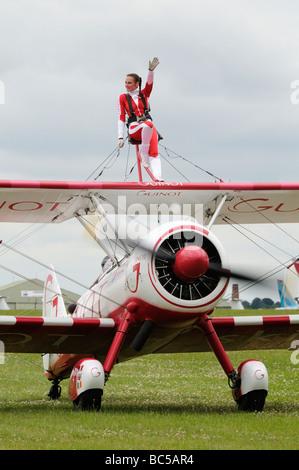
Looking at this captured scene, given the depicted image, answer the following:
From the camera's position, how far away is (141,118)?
11742 mm

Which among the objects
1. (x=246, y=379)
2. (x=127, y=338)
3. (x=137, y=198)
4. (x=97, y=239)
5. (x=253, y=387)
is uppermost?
(x=137, y=198)

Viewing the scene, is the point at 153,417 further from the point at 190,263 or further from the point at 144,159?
the point at 144,159

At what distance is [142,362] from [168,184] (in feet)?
39.6

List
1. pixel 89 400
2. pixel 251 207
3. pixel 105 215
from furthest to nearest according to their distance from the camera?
pixel 251 207 < pixel 105 215 < pixel 89 400

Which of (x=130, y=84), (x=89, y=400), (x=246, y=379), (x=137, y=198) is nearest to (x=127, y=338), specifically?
(x=89, y=400)

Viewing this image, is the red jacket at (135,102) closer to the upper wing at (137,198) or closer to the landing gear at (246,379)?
the upper wing at (137,198)

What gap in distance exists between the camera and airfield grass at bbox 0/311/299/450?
749 cm

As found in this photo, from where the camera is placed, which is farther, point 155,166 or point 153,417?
point 155,166

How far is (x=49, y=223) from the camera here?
1265 cm

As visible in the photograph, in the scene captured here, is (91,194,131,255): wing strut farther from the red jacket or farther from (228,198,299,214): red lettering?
(228,198,299,214): red lettering

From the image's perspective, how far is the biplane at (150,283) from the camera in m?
9.41

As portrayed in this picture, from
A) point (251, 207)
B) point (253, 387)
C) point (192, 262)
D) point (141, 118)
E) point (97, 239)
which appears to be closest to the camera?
point (192, 262)

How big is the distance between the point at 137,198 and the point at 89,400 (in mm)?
3081

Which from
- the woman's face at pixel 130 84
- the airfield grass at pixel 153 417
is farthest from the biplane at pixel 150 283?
the woman's face at pixel 130 84
